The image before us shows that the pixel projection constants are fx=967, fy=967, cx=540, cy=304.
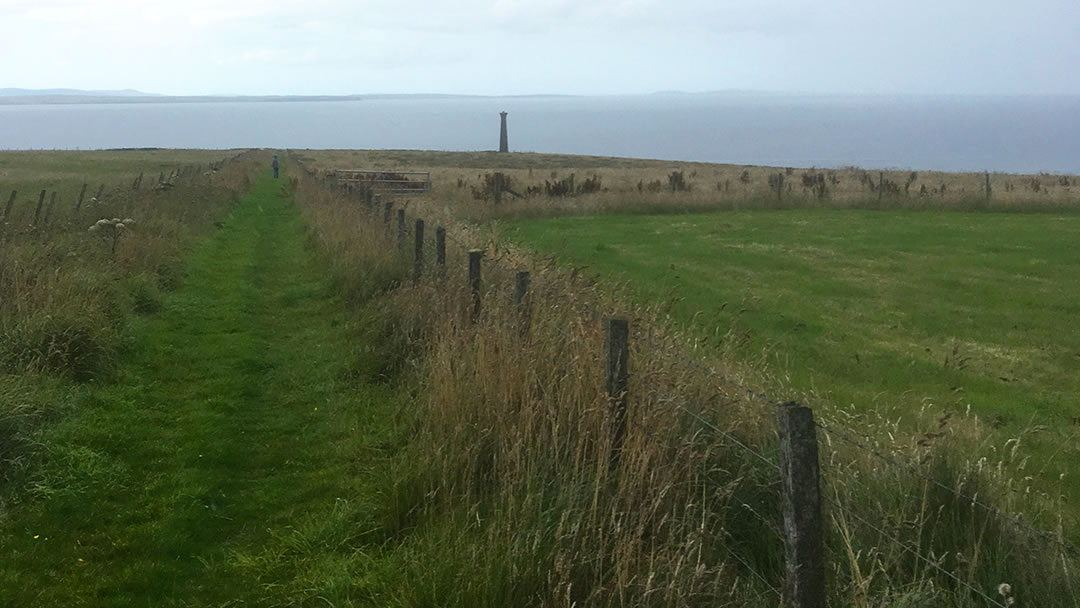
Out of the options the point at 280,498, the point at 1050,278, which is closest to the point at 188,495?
the point at 280,498

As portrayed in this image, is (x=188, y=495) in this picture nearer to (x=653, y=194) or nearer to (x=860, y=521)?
(x=860, y=521)

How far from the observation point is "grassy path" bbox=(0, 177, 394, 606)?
5199mm

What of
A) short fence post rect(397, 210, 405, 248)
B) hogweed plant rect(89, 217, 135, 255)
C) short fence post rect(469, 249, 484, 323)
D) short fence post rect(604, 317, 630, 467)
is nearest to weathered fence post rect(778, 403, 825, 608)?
short fence post rect(604, 317, 630, 467)

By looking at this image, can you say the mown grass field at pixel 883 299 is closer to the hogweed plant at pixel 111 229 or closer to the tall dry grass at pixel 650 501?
the tall dry grass at pixel 650 501

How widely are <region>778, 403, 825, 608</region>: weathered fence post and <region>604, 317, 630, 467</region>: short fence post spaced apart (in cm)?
152

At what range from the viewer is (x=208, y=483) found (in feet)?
21.5

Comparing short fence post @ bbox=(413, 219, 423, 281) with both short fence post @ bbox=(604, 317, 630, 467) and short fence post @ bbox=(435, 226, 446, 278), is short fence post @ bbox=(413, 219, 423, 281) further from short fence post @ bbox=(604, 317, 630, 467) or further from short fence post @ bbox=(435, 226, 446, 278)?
short fence post @ bbox=(604, 317, 630, 467)

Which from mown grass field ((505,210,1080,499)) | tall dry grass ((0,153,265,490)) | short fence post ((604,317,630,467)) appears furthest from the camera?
mown grass field ((505,210,1080,499))

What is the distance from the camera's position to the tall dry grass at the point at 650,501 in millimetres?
4148

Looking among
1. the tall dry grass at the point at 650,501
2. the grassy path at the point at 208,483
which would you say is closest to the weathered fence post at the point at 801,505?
the tall dry grass at the point at 650,501

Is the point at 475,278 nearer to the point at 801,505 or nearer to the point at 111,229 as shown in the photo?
the point at 801,505

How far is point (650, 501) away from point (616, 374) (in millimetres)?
775

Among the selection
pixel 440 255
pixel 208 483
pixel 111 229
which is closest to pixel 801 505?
pixel 208 483

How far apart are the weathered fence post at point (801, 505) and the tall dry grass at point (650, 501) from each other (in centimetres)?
20
